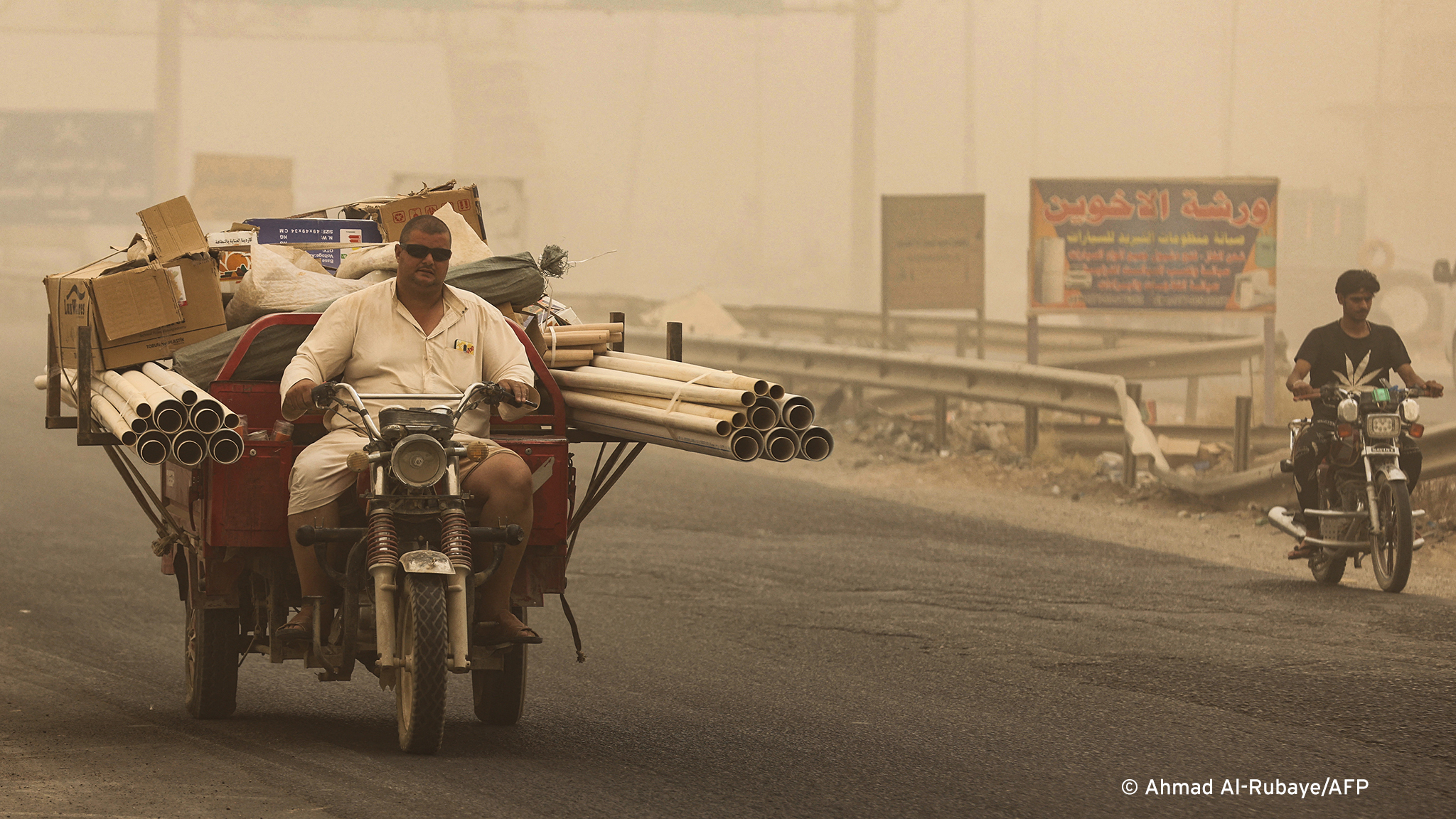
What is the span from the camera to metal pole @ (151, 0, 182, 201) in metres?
55.7

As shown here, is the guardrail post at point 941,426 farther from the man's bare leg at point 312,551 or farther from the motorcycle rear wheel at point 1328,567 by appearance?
the man's bare leg at point 312,551

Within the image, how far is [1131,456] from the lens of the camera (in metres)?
15.6

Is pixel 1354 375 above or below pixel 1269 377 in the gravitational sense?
above

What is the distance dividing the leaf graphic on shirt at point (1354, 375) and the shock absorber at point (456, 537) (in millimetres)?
6986

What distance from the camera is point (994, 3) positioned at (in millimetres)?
111688

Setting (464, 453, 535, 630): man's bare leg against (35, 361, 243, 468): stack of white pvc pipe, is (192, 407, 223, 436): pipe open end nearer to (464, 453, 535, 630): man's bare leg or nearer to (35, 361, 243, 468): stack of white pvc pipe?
(35, 361, 243, 468): stack of white pvc pipe

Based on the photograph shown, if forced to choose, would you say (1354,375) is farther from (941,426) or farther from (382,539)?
(941,426)

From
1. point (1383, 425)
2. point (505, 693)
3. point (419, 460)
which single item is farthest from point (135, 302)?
point (1383, 425)

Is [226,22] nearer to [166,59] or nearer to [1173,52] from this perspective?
[166,59]

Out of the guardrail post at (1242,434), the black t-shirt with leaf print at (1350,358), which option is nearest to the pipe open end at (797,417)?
the black t-shirt with leaf print at (1350,358)

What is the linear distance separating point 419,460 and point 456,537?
30 cm

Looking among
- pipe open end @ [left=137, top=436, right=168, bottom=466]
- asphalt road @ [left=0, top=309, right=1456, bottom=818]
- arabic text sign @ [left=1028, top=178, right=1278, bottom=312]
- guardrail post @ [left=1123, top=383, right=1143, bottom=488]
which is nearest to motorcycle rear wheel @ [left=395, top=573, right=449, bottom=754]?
asphalt road @ [left=0, top=309, right=1456, bottom=818]

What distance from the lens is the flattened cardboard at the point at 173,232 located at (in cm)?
720

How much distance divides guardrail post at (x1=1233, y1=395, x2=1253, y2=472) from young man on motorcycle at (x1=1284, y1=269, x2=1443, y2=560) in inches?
150
